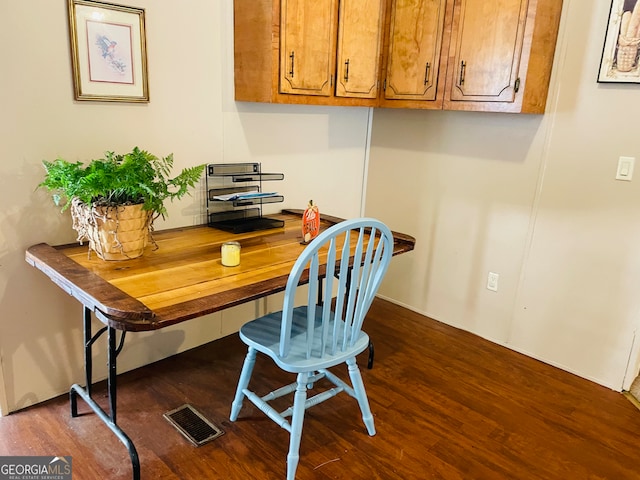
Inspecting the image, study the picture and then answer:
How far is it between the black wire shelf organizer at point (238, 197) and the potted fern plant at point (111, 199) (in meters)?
0.54

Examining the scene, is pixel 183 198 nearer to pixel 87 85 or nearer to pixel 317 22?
pixel 87 85

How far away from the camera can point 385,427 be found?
2057 mm

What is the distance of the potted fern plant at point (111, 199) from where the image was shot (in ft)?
5.52

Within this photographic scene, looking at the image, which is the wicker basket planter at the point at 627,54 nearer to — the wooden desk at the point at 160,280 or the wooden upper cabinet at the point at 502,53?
the wooden upper cabinet at the point at 502,53

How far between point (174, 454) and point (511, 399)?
1.54 m

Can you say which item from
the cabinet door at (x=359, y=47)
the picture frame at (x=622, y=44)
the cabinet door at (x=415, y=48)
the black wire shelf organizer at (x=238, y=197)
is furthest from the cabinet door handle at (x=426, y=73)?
the black wire shelf organizer at (x=238, y=197)

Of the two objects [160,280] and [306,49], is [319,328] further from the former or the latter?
[306,49]

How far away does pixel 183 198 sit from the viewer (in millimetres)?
2365

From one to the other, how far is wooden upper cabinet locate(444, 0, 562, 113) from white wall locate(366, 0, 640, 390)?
0.12 metres

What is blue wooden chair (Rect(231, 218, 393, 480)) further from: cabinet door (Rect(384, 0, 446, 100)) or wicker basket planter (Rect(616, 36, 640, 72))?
wicker basket planter (Rect(616, 36, 640, 72))

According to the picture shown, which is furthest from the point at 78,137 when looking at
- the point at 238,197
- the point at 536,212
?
the point at 536,212

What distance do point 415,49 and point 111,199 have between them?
1754mm

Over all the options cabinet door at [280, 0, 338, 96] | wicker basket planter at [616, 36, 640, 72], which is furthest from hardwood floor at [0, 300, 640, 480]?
wicker basket planter at [616, 36, 640, 72]

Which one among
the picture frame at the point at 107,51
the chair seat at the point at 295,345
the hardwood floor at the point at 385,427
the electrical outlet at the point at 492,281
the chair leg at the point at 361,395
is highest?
the picture frame at the point at 107,51
